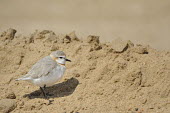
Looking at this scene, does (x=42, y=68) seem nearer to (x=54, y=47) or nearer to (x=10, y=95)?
(x=10, y=95)

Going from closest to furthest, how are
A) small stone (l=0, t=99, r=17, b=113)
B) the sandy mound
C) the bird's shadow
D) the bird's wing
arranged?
small stone (l=0, t=99, r=17, b=113) → the sandy mound → the bird's wing → the bird's shadow

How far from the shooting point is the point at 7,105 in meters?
7.16

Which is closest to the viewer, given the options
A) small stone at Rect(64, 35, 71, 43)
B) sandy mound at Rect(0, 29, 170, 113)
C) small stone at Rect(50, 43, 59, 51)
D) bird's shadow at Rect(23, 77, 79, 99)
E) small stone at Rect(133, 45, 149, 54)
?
sandy mound at Rect(0, 29, 170, 113)

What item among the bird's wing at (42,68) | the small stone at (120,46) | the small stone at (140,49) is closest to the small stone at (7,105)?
Result: the bird's wing at (42,68)

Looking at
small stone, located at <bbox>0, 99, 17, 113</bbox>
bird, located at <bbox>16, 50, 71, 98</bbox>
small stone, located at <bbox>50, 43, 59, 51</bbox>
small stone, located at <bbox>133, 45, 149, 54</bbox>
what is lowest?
small stone, located at <bbox>0, 99, 17, 113</bbox>

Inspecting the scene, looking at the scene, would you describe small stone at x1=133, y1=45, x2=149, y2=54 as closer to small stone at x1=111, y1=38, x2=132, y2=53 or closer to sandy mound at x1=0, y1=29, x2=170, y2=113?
sandy mound at x1=0, y1=29, x2=170, y2=113

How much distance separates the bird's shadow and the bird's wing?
592 mm

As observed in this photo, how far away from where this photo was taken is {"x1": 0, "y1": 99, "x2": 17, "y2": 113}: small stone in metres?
7.09

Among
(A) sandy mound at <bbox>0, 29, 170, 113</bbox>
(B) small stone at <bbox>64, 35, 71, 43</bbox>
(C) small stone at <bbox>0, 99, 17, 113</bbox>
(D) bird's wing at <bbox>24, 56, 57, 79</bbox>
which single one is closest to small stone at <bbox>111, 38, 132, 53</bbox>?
(A) sandy mound at <bbox>0, 29, 170, 113</bbox>

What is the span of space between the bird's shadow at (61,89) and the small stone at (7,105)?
64 centimetres

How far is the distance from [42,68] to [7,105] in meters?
1.27

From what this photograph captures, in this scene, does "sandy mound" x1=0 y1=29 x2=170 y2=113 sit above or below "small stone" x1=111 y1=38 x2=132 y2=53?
below

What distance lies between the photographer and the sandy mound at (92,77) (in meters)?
7.41

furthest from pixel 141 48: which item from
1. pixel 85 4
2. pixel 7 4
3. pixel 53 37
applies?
pixel 7 4
